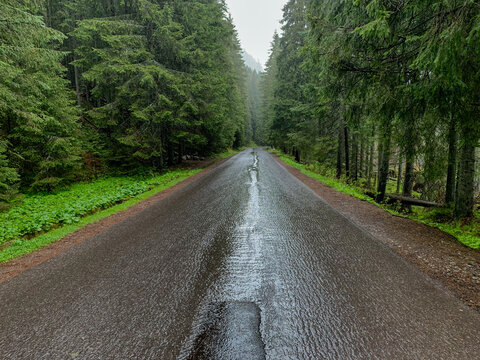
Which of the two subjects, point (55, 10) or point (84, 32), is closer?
point (84, 32)

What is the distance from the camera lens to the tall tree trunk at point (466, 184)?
5.02 metres

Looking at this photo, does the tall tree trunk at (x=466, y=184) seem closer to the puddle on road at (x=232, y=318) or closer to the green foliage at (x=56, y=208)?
the puddle on road at (x=232, y=318)

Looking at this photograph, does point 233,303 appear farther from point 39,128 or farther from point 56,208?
point 39,128

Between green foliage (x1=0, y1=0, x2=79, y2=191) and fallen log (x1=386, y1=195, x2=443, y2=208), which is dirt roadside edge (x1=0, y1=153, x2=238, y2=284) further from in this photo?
fallen log (x1=386, y1=195, x2=443, y2=208)

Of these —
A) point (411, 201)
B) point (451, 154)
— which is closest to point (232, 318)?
point (451, 154)

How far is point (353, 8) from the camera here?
5.65 m

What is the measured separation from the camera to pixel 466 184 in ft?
16.6

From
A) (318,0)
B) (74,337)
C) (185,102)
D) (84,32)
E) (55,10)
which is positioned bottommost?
(74,337)

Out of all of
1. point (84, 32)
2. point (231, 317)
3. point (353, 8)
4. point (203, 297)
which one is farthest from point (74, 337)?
point (84, 32)

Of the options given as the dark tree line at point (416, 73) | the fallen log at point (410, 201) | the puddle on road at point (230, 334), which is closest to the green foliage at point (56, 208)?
the puddle on road at point (230, 334)

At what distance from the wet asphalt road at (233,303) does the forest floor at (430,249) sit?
26 cm

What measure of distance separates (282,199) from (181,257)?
4527 mm

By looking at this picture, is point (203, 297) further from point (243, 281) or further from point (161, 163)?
point (161, 163)

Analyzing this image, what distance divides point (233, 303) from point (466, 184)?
20.6ft
